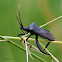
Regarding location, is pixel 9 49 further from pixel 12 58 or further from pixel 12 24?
pixel 12 24

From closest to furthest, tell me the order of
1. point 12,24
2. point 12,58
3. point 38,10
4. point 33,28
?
point 33,28
point 12,58
point 12,24
point 38,10

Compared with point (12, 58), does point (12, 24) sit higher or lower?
higher

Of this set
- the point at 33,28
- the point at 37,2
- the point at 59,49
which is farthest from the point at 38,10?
the point at 33,28

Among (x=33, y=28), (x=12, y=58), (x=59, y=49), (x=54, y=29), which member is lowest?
(x=59, y=49)

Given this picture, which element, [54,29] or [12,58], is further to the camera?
[54,29]

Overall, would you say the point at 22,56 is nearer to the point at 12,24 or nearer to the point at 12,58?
the point at 12,58

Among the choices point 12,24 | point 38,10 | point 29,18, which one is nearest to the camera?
point 12,24

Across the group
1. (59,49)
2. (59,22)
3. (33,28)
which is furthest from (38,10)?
(33,28)
